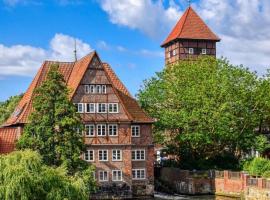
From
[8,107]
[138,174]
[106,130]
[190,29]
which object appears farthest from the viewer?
[8,107]

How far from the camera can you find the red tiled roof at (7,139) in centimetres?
4462

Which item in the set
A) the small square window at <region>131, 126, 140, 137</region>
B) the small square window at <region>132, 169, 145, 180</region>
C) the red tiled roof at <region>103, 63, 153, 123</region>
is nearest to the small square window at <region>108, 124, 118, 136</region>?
the red tiled roof at <region>103, 63, 153, 123</region>

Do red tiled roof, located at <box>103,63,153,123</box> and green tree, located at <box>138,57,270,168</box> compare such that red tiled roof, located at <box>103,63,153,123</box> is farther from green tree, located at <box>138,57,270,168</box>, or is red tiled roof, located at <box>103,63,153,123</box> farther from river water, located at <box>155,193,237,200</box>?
river water, located at <box>155,193,237,200</box>

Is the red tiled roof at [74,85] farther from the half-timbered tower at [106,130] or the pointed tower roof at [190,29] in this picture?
the pointed tower roof at [190,29]

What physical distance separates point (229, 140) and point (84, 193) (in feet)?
90.7

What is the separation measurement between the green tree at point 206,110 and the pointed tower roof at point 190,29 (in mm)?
16902

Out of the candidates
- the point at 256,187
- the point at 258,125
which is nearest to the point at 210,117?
the point at 258,125

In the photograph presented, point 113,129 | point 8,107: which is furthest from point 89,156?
point 8,107

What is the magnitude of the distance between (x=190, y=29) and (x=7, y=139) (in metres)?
33.0

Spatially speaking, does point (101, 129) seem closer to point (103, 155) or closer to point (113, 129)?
point (113, 129)

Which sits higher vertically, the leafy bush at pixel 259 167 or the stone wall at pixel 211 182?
the leafy bush at pixel 259 167

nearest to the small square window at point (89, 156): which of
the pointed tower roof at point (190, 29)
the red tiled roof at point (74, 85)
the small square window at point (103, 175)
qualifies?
the small square window at point (103, 175)

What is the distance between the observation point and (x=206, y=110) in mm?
49344

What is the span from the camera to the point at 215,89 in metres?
49.9
